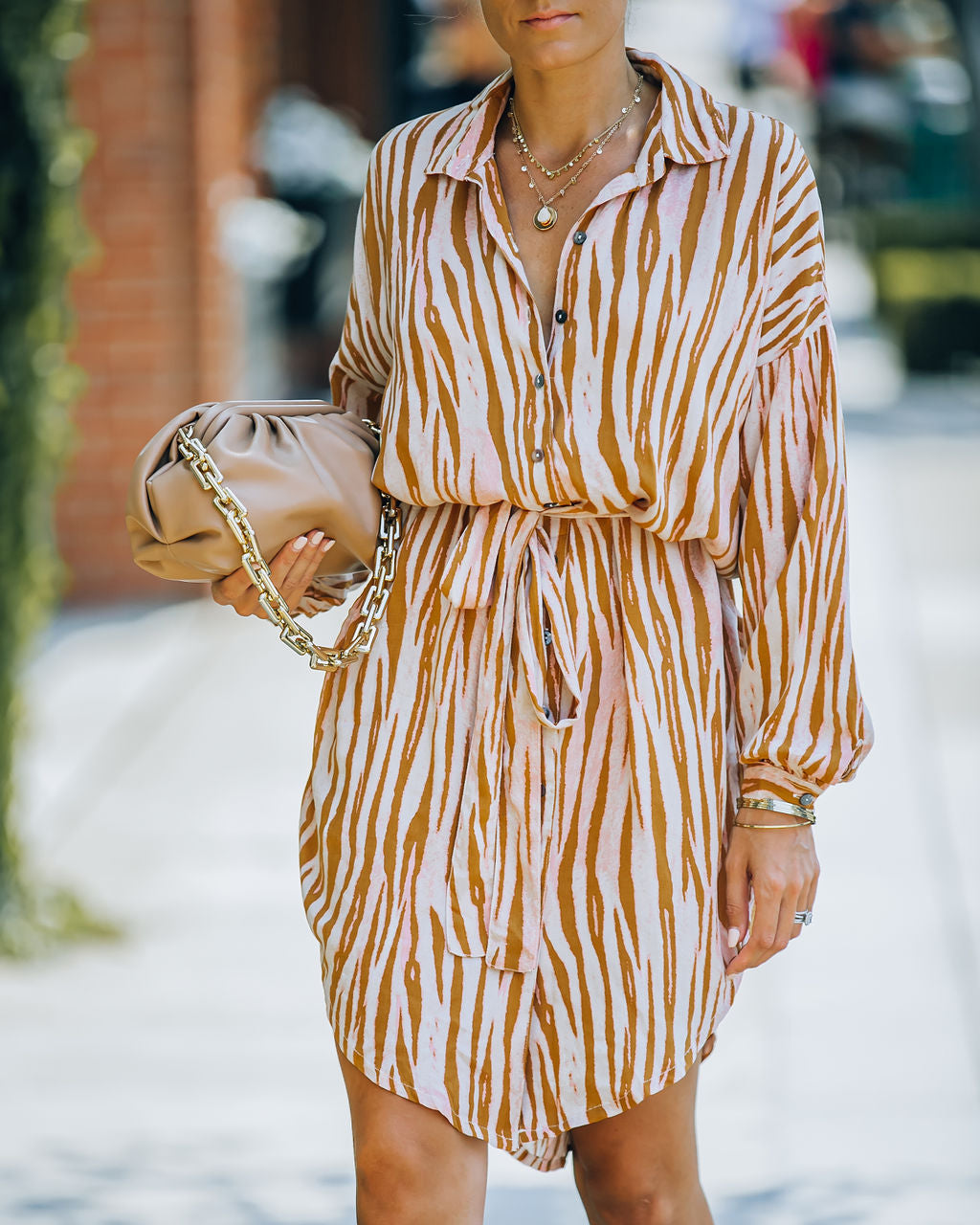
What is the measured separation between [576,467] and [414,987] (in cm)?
68

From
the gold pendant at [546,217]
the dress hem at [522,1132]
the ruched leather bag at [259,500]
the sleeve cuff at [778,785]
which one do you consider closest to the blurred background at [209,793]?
the gold pendant at [546,217]

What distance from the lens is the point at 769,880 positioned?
7.74ft

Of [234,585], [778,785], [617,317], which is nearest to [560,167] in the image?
[617,317]

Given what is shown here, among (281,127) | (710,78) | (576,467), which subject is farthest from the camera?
(710,78)

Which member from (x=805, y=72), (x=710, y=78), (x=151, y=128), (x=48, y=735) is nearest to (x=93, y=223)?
(x=151, y=128)

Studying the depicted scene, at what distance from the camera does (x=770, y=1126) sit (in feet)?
13.7

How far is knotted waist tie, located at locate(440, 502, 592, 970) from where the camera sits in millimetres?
2338

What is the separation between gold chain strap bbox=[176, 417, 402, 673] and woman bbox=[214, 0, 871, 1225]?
0.10 feet

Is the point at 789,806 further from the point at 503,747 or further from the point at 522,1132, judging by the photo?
the point at 522,1132

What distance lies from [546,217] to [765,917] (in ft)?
3.04

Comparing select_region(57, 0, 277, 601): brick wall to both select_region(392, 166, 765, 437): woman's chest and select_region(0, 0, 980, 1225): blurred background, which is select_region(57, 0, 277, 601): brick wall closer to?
select_region(0, 0, 980, 1225): blurred background

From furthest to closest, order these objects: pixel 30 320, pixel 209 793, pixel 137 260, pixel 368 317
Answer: pixel 137 260 < pixel 209 793 < pixel 30 320 < pixel 368 317

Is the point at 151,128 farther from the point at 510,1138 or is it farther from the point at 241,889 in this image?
the point at 510,1138

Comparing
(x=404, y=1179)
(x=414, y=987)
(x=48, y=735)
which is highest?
(x=414, y=987)
